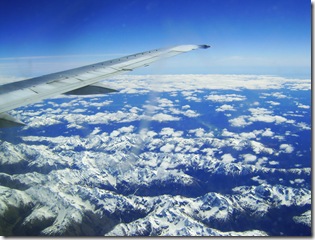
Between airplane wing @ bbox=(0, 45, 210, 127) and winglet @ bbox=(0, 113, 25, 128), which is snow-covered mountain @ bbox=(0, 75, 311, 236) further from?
winglet @ bbox=(0, 113, 25, 128)

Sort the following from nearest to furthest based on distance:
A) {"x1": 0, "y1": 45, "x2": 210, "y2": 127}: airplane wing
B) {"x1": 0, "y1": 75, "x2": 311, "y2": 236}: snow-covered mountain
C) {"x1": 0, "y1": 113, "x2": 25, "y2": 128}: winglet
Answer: {"x1": 0, "y1": 113, "x2": 25, "y2": 128}: winglet < {"x1": 0, "y1": 45, "x2": 210, "y2": 127}: airplane wing < {"x1": 0, "y1": 75, "x2": 311, "y2": 236}: snow-covered mountain

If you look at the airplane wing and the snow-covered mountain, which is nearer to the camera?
the airplane wing

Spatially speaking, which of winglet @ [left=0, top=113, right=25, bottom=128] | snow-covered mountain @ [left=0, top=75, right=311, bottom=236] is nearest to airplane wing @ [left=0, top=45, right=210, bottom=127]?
winglet @ [left=0, top=113, right=25, bottom=128]

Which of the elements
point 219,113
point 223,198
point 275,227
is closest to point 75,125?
point 219,113

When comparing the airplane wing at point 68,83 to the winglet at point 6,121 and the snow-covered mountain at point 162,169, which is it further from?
the snow-covered mountain at point 162,169

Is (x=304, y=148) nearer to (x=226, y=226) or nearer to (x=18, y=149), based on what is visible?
(x=226, y=226)

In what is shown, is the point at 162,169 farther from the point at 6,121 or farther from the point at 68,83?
the point at 6,121

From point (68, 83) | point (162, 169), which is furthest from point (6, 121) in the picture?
point (162, 169)

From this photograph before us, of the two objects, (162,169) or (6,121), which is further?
(162,169)
